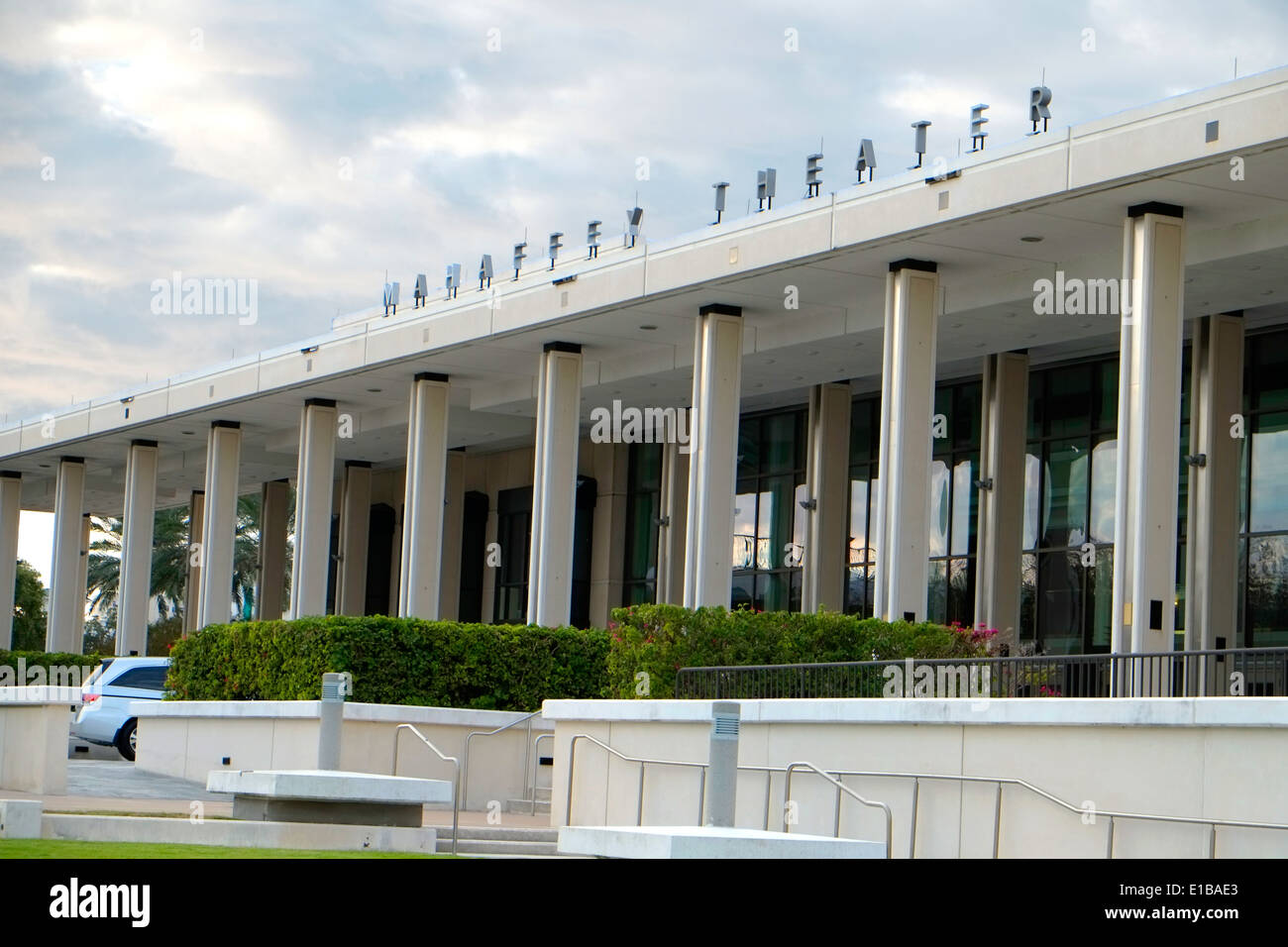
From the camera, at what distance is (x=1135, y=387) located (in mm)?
21141

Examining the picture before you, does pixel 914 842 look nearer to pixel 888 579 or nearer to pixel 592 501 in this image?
pixel 888 579

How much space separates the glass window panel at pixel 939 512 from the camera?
112 ft

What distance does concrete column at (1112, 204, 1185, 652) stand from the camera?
20.8 meters

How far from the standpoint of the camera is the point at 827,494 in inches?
1384

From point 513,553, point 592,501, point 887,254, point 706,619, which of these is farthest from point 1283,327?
point 513,553

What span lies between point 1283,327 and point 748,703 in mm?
14757

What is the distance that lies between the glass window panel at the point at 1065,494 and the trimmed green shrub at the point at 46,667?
19344 millimetres

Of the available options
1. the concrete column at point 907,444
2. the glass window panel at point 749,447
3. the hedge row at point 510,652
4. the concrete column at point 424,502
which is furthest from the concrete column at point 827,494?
the concrete column at point 907,444

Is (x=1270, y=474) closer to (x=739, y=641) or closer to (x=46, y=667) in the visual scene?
(x=739, y=641)

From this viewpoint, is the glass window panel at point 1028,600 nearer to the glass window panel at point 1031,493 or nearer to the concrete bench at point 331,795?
the glass window panel at point 1031,493

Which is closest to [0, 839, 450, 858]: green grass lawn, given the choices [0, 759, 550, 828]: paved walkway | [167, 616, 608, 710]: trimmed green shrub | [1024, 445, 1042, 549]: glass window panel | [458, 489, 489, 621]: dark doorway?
[0, 759, 550, 828]: paved walkway

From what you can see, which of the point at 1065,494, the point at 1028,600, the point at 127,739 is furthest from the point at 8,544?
the point at 1065,494

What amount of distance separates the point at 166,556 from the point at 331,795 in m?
58.2

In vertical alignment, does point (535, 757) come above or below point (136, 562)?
below
